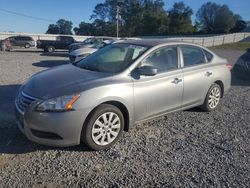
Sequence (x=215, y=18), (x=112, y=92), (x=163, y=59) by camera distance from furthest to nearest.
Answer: (x=215, y=18), (x=163, y=59), (x=112, y=92)

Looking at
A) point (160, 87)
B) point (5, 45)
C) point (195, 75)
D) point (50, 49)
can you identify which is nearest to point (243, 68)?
point (195, 75)

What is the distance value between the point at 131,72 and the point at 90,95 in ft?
3.03

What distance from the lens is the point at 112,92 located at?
427 centimetres

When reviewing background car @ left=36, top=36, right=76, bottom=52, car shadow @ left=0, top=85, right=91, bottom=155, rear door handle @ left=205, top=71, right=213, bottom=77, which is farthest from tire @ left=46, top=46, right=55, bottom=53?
rear door handle @ left=205, top=71, right=213, bottom=77

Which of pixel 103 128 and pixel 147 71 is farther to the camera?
pixel 147 71

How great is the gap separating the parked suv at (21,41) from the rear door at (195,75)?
79.3 ft

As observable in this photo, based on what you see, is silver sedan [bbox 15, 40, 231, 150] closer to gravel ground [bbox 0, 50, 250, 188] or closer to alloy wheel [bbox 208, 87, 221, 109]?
alloy wheel [bbox 208, 87, 221, 109]

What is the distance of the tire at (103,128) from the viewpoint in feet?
13.6

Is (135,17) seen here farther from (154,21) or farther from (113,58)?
(113,58)

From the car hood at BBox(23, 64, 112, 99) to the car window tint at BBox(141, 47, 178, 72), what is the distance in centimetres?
88

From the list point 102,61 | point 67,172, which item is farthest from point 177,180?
point 102,61

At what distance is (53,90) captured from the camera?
4.08 meters

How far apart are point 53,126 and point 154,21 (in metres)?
84.3

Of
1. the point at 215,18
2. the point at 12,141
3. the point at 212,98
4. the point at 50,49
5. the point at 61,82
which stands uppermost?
the point at 215,18
